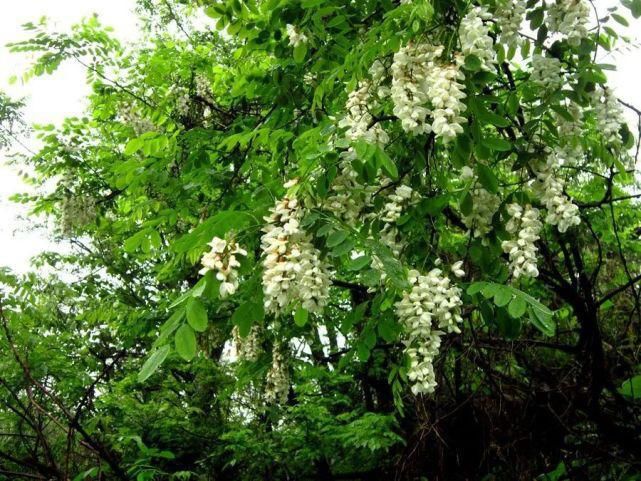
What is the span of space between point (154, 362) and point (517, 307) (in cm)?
113

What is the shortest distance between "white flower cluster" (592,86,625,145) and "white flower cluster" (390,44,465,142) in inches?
21.6

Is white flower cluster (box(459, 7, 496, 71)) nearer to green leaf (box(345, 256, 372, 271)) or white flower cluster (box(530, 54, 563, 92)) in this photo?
white flower cluster (box(530, 54, 563, 92))

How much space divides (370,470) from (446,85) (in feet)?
18.0

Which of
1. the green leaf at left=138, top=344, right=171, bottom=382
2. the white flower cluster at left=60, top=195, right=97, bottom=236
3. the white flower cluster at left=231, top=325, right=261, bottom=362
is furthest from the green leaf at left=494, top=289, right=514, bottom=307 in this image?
the white flower cluster at left=60, top=195, right=97, bottom=236

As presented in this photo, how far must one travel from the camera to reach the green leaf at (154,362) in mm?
1575

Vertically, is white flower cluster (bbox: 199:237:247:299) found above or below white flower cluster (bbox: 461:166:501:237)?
below

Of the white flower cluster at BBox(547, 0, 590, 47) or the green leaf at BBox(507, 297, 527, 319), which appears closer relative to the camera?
the green leaf at BBox(507, 297, 527, 319)

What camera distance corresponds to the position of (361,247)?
7.38 feet

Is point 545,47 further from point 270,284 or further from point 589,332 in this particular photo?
point 589,332

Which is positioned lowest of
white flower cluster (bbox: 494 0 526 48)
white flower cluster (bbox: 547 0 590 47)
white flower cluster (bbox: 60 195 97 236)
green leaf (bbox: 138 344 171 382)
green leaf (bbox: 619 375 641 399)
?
green leaf (bbox: 619 375 641 399)

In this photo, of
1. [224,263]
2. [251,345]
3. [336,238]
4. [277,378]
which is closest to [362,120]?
[336,238]

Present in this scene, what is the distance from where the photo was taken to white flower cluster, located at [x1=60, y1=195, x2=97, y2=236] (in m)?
5.74

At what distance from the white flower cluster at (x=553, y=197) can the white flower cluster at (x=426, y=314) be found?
0.42m

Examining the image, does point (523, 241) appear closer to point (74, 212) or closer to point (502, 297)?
point (502, 297)
